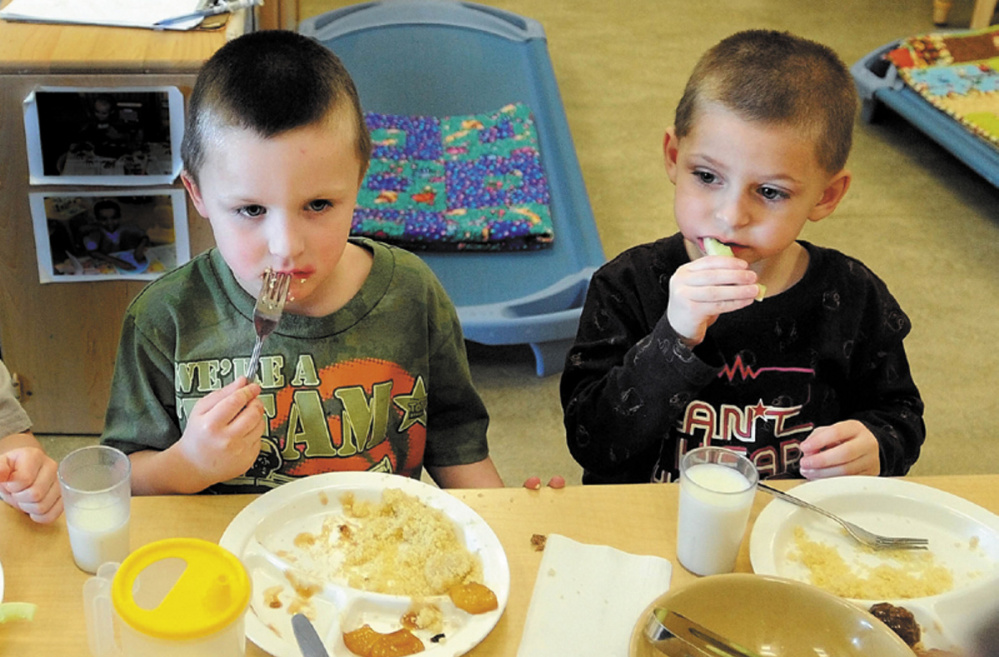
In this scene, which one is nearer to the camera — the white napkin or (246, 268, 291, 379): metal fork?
the white napkin

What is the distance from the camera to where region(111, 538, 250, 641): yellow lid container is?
0.81 m

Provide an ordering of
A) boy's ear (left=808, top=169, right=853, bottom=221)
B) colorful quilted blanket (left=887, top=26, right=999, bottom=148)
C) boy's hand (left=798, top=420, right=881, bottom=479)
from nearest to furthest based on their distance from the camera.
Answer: boy's hand (left=798, top=420, right=881, bottom=479) → boy's ear (left=808, top=169, right=853, bottom=221) → colorful quilted blanket (left=887, top=26, right=999, bottom=148)

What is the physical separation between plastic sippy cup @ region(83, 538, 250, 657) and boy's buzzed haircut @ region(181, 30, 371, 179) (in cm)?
52

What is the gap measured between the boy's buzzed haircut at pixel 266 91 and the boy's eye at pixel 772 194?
52cm

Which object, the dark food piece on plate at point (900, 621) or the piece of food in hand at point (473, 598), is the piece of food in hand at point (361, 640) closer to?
the piece of food in hand at point (473, 598)

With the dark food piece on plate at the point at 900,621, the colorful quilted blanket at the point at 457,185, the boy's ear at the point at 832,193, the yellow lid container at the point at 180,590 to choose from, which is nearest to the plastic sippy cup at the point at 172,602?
the yellow lid container at the point at 180,590

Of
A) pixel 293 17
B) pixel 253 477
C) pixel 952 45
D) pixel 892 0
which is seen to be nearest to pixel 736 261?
pixel 253 477

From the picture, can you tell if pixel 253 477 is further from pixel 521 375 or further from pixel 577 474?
pixel 521 375

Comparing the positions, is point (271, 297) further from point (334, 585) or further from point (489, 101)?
point (489, 101)

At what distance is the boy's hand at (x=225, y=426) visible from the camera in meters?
1.10

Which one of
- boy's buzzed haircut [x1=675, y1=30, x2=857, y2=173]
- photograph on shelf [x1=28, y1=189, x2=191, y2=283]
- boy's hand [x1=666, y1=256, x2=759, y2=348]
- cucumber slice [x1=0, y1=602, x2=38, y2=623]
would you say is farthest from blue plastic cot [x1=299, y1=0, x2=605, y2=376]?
cucumber slice [x1=0, y1=602, x2=38, y2=623]

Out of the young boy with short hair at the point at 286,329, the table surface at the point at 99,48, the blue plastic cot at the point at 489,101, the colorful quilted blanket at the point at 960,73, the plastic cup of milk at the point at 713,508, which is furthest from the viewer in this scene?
the colorful quilted blanket at the point at 960,73

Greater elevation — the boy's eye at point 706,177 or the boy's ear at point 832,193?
the boy's eye at point 706,177

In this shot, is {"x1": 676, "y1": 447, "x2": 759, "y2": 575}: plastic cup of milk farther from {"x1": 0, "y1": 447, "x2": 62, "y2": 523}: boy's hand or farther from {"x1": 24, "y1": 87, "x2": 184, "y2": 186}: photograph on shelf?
{"x1": 24, "y1": 87, "x2": 184, "y2": 186}: photograph on shelf
